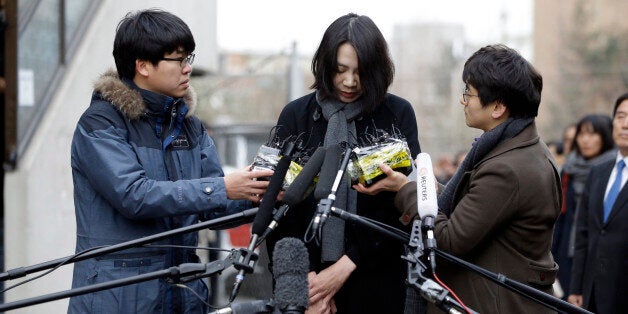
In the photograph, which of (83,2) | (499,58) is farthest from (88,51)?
(499,58)

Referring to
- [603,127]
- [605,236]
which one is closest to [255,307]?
[605,236]

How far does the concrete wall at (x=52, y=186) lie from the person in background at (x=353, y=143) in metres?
3.13

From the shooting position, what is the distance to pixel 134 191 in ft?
12.2

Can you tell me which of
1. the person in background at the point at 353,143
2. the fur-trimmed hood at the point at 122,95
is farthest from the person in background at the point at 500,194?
the fur-trimmed hood at the point at 122,95

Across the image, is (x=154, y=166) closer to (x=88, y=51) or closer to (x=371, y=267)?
(x=371, y=267)

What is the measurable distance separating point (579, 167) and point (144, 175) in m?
6.04

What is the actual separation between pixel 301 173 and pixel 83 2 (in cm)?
556

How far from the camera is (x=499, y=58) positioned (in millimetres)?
3904

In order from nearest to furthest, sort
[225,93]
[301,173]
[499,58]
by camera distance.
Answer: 1. [301,173]
2. [499,58]
3. [225,93]

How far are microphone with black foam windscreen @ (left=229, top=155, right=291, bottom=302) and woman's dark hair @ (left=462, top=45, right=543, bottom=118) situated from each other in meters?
0.95

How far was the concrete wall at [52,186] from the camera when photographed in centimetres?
715

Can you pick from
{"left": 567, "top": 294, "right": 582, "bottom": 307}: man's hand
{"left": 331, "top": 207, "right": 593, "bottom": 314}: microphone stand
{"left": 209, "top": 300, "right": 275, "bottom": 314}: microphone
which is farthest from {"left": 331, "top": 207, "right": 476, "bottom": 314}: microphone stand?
{"left": 567, "top": 294, "right": 582, "bottom": 307}: man's hand

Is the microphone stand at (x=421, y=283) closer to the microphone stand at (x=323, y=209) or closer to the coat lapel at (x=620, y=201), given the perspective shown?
the microphone stand at (x=323, y=209)

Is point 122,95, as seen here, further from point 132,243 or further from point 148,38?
point 132,243
